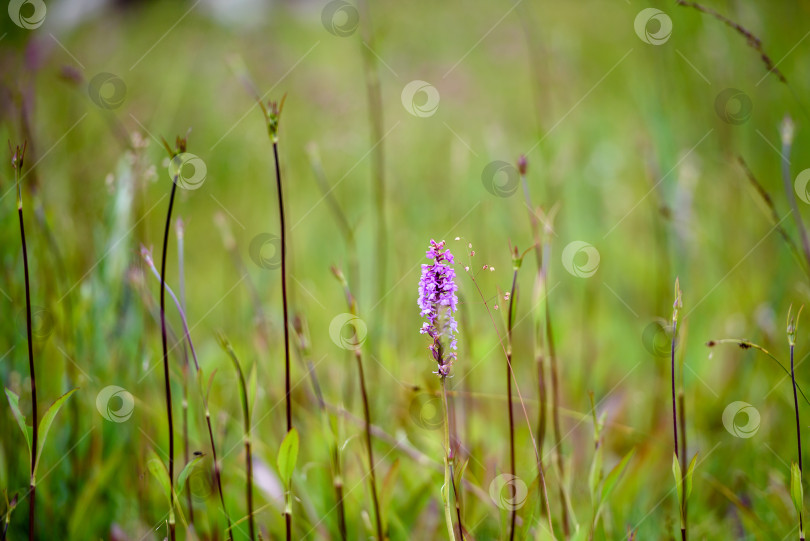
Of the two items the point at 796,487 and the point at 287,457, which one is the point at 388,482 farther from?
the point at 796,487

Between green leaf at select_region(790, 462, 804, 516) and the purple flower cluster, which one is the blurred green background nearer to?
the purple flower cluster

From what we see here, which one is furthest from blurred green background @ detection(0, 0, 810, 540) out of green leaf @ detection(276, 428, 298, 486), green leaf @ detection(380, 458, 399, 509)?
green leaf @ detection(276, 428, 298, 486)

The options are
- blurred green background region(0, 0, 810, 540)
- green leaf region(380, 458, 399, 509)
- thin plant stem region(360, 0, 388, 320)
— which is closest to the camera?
green leaf region(380, 458, 399, 509)

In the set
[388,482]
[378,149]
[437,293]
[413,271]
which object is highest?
[378,149]

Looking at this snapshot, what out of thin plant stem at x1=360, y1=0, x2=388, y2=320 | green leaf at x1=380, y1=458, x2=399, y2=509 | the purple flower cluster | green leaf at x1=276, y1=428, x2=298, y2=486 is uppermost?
thin plant stem at x1=360, y1=0, x2=388, y2=320

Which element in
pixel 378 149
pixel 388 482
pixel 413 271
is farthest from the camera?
pixel 413 271

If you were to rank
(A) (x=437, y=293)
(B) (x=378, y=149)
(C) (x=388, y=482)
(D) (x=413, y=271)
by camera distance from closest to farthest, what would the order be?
(A) (x=437, y=293) < (C) (x=388, y=482) < (B) (x=378, y=149) < (D) (x=413, y=271)

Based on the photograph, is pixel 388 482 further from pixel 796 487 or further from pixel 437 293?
pixel 796 487

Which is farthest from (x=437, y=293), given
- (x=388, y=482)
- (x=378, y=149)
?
(x=378, y=149)

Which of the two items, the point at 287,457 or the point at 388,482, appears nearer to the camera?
the point at 287,457

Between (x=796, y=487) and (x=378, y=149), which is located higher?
(x=378, y=149)
